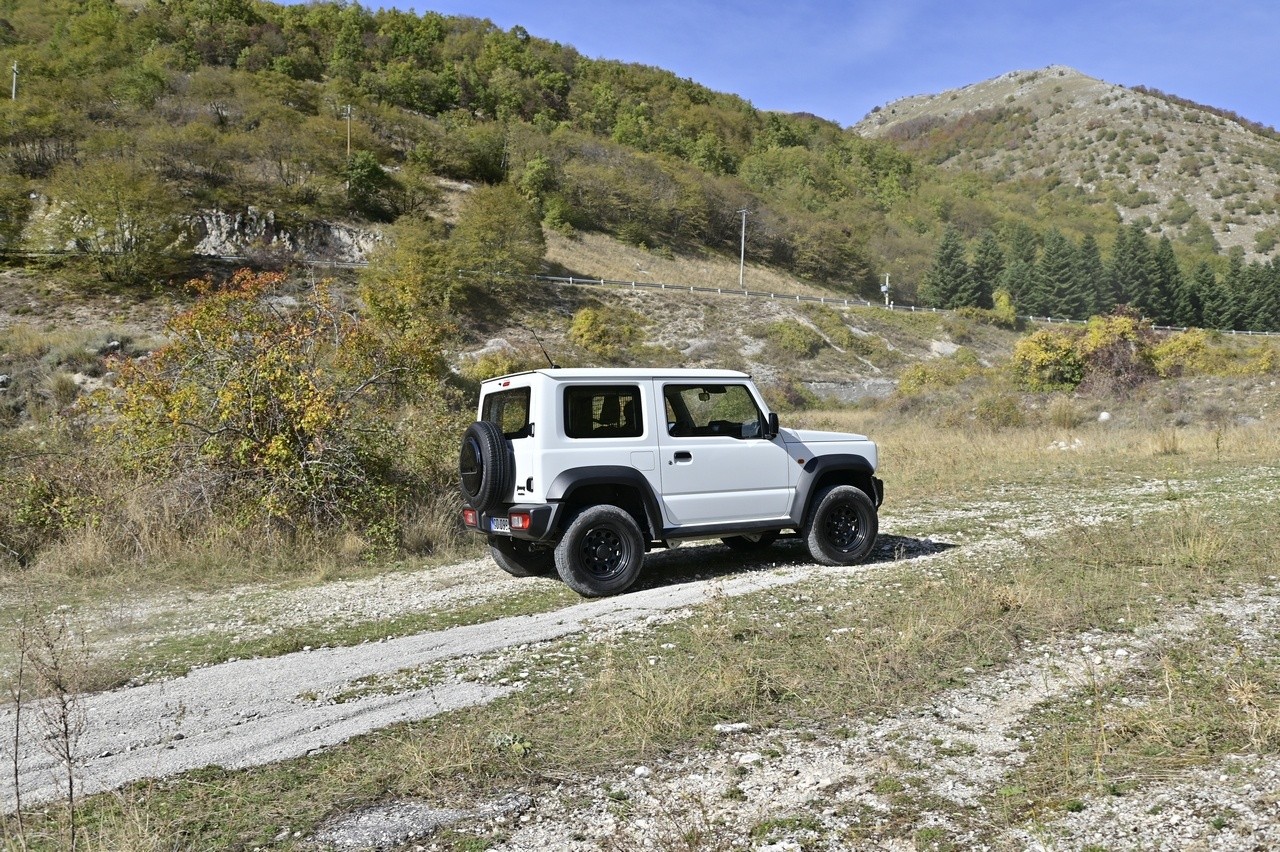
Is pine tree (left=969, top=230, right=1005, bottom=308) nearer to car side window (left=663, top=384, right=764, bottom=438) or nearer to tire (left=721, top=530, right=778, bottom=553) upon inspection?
tire (left=721, top=530, right=778, bottom=553)

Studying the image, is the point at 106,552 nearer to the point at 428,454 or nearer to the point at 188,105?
the point at 428,454

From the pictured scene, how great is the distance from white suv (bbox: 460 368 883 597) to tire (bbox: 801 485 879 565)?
15 millimetres

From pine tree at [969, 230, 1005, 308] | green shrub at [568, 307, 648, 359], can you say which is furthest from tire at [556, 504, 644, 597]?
pine tree at [969, 230, 1005, 308]

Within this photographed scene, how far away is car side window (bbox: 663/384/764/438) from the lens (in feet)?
29.7

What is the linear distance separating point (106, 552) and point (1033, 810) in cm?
970

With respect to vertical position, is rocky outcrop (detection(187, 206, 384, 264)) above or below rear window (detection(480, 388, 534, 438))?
above

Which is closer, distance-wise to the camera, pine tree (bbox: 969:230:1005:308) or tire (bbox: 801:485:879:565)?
tire (bbox: 801:485:879:565)

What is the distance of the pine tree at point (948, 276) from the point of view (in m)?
89.4

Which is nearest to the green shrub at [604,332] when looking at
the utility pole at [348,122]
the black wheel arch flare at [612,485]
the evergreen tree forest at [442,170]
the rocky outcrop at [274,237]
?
the evergreen tree forest at [442,170]

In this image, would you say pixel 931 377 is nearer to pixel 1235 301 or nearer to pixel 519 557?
pixel 519 557

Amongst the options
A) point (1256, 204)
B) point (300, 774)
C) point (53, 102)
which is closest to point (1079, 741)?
point (300, 774)

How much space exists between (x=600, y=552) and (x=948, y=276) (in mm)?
89282

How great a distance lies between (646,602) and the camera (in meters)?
8.13

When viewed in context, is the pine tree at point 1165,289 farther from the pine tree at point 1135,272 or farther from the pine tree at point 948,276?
the pine tree at point 948,276
